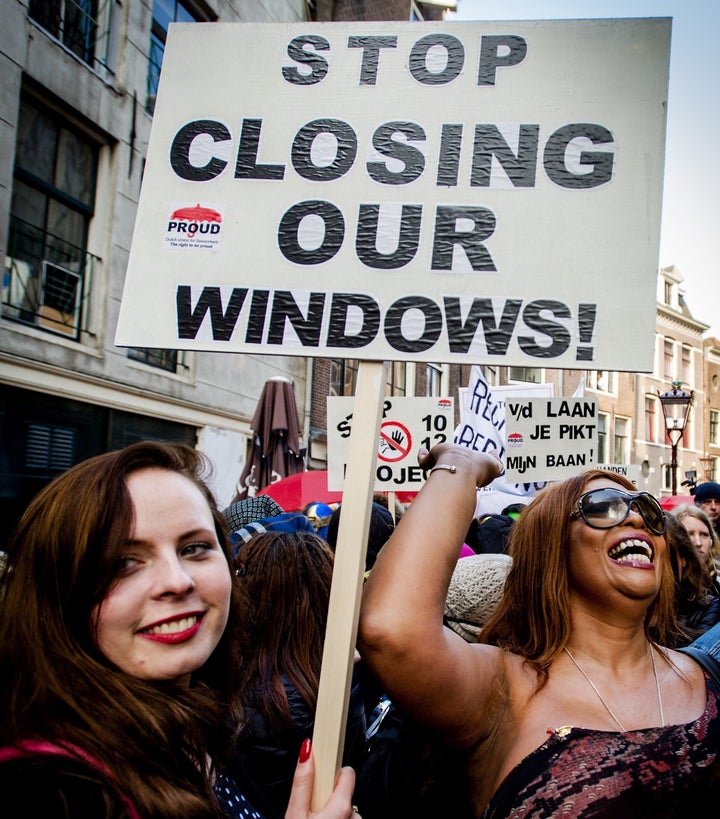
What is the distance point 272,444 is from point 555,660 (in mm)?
7660

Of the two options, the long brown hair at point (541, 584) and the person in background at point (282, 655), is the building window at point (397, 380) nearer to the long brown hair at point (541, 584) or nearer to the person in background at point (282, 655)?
the person in background at point (282, 655)

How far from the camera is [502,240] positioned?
1912mm

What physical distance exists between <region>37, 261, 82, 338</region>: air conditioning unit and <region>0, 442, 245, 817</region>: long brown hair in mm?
7893

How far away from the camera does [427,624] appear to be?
1519 millimetres

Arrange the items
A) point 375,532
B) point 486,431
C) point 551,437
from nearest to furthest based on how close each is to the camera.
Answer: point 375,532 → point 551,437 → point 486,431

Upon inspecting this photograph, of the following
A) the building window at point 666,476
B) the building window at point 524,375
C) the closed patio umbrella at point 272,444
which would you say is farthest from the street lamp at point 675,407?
the building window at point 666,476

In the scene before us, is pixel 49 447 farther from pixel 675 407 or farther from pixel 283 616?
pixel 675 407

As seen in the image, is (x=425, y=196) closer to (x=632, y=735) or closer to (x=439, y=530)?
(x=439, y=530)

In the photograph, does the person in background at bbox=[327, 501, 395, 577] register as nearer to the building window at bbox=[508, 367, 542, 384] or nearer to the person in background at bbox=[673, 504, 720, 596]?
the person in background at bbox=[673, 504, 720, 596]

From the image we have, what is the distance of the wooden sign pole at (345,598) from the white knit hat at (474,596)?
107cm

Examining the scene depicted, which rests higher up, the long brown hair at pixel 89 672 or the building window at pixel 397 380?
the building window at pixel 397 380

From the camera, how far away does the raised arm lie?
1.51 metres

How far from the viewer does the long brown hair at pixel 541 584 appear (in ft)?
6.43

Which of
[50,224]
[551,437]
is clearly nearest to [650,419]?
[50,224]
